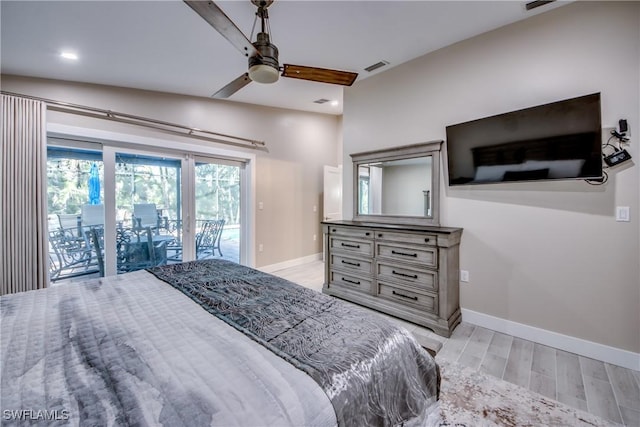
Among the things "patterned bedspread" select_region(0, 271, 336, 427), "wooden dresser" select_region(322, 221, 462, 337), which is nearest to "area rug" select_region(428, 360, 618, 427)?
"wooden dresser" select_region(322, 221, 462, 337)

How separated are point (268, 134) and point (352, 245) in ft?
8.66

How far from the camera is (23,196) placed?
268cm

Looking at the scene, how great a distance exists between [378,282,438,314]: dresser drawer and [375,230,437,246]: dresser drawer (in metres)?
0.53

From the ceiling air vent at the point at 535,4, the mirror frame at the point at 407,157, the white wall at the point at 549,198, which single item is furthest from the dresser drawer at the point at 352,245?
the ceiling air vent at the point at 535,4

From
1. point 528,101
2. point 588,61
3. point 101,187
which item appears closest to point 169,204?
point 101,187

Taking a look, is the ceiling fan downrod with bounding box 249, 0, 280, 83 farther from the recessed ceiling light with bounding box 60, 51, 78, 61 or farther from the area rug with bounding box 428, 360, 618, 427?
the area rug with bounding box 428, 360, 618, 427

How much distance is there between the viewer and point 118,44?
2.42 meters

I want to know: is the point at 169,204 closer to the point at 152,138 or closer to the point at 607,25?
the point at 152,138

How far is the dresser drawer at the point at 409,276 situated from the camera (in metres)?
2.74

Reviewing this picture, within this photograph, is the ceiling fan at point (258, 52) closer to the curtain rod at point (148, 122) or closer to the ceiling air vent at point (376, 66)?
the ceiling air vent at point (376, 66)

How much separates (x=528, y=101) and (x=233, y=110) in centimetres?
388

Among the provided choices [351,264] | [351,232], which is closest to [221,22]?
[351,232]

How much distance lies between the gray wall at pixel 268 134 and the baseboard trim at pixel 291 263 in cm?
7

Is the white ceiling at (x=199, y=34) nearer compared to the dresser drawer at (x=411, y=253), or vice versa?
the white ceiling at (x=199, y=34)
